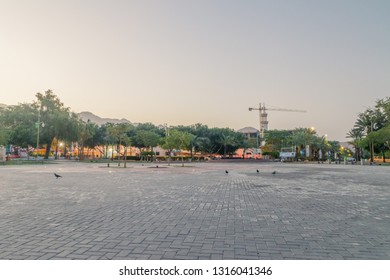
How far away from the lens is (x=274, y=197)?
10.3 meters

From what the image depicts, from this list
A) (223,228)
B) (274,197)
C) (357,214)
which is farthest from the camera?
(274,197)

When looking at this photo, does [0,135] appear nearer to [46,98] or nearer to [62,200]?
[46,98]

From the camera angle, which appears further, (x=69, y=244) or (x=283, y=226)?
(x=283, y=226)

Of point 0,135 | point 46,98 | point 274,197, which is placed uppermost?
point 46,98

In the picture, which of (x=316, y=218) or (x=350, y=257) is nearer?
(x=350, y=257)

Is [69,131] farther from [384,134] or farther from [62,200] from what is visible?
[384,134]

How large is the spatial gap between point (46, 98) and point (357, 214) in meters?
60.7

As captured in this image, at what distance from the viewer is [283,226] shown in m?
5.98

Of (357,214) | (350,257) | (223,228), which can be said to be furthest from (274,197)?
(350,257)

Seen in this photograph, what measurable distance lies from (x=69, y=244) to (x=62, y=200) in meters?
5.21

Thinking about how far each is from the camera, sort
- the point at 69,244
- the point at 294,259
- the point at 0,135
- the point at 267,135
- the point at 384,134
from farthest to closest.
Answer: the point at 267,135
the point at 384,134
the point at 0,135
the point at 69,244
the point at 294,259

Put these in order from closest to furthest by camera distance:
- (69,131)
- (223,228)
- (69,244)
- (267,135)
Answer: (69,244) < (223,228) < (69,131) < (267,135)

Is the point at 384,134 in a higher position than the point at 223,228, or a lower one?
higher

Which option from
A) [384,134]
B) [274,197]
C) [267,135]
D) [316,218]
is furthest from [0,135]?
[267,135]
